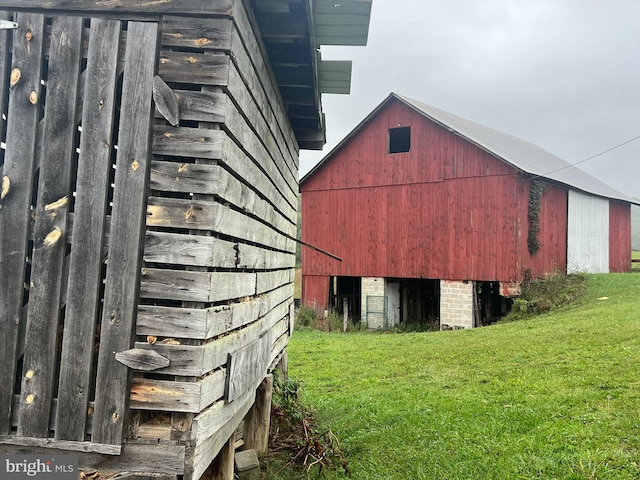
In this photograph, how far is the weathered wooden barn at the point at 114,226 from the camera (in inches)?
106

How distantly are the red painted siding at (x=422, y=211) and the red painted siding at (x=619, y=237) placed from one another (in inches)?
241

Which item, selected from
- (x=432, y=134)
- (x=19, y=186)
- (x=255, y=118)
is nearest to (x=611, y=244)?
(x=432, y=134)

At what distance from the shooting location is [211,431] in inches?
116

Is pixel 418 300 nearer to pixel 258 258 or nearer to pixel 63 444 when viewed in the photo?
pixel 258 258

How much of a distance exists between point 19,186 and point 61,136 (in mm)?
366

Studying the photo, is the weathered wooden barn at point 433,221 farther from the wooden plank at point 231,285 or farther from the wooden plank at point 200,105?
the wooden plank at point 200,105

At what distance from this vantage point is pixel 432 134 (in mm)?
18734

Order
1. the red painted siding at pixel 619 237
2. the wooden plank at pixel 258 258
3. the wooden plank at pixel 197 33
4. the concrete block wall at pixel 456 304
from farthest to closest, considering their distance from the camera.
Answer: the red painted siding at pixel 619 237, the concrete block wall at pixel 456 304, the wooden plank at pixel 258 258, the wooden plank at pixel 197 33

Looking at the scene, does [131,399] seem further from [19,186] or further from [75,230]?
[19,186]

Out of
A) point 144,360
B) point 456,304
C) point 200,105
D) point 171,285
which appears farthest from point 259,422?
point 456,304

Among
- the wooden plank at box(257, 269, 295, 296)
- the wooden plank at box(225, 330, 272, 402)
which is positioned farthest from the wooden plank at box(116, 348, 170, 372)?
the wooden plank at box(257, 269, 295, 296)

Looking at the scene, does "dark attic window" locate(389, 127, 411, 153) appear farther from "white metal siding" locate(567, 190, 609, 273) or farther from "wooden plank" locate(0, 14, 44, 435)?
"wooden plank" locate(0, 14, 44, 435)

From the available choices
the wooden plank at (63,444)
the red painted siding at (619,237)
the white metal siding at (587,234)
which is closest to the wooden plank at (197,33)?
the wooden plank at (63,444)

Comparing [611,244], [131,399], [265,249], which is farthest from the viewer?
[611,244]
